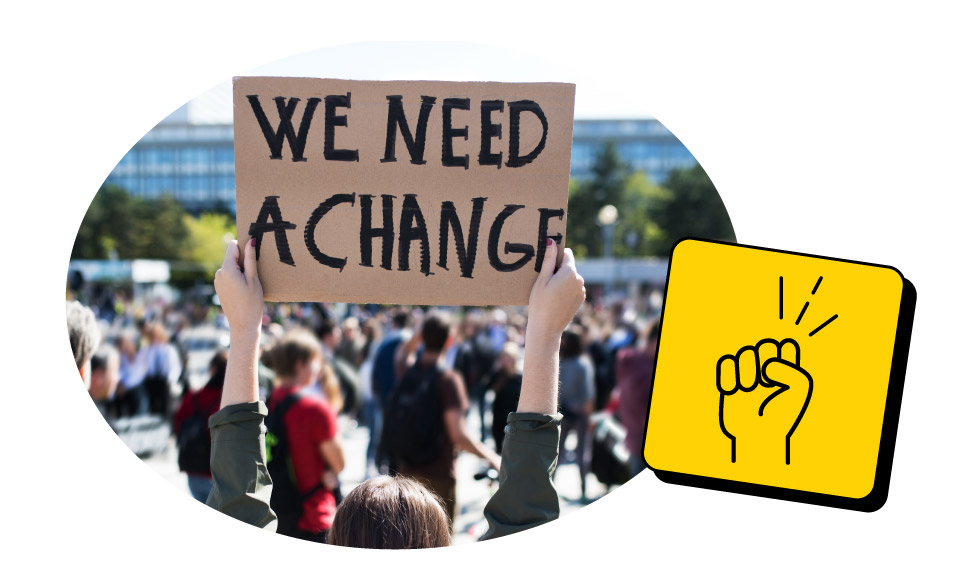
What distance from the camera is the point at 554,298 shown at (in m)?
2.33

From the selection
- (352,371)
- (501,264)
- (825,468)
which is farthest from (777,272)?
(352,371)

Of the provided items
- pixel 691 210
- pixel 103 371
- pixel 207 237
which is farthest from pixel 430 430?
pixel 207 237

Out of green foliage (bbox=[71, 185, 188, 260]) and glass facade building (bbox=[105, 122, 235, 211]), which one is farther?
glass facade building (bbox=[105, 122, 235, 211])

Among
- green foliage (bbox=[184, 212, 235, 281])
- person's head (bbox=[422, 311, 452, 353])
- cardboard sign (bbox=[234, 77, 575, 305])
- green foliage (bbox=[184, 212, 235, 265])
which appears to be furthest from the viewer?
green foliage (bbox=[184, 212, 235, 265])

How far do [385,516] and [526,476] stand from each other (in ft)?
1.39

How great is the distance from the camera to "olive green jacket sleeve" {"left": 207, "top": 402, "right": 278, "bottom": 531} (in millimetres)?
2127

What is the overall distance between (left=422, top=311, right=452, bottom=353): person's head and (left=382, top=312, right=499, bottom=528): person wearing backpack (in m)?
0.48

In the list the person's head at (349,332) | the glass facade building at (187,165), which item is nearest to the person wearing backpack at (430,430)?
the person's head at (349,332)

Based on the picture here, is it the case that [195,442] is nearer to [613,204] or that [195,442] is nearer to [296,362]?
[296,362]

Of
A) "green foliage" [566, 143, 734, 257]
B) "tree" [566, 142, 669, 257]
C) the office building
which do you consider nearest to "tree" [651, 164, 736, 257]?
"green foliage" [566, 143, 734, 257]

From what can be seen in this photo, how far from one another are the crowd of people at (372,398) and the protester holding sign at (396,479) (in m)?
0.05

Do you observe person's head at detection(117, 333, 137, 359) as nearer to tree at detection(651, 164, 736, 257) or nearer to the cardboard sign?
the cardboard sign

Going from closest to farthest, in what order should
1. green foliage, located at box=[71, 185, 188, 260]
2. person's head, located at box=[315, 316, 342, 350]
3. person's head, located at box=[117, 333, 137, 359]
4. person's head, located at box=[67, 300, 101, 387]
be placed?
1. person's head, located at box=[67, 300, 101, 387]
2. person's head, located at box=[117, 333, 137, 359]
3. person's head, located at box=[315, 316, 342, 350]
4. green foliage, located at box=[71, 185, 188, 260]

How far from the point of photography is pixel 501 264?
97.0 inches
